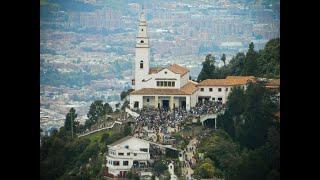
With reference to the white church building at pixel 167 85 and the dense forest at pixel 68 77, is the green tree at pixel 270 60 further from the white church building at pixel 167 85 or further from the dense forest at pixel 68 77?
the dense forest at pixel 68 77

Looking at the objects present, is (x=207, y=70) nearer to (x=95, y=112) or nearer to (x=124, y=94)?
(x=124, y=94)

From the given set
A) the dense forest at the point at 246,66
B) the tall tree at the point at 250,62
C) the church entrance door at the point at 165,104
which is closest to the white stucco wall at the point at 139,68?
the church entrance door at the point at 165,104

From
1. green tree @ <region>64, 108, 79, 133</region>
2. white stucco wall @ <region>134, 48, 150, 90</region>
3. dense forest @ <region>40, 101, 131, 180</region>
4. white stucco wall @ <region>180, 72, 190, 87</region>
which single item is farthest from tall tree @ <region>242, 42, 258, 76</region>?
green tree @ <region>64, 108, 79, 133</region>

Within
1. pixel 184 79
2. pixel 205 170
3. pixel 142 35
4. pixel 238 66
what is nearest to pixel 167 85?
pixel 184 79

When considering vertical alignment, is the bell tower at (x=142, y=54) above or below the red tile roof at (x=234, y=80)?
above

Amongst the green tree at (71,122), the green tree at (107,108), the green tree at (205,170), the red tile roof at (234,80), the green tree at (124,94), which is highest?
the red tile roof at (234,80)
